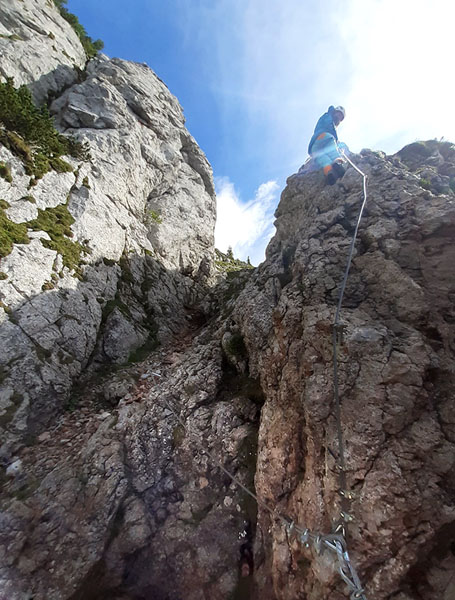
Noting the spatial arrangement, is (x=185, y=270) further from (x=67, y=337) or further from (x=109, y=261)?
(x=67, y=337)

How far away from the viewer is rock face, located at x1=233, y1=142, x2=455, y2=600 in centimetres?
406

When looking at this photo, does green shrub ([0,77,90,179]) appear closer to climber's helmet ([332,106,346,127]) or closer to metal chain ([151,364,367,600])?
climber's helmet ([332,106,346,127])

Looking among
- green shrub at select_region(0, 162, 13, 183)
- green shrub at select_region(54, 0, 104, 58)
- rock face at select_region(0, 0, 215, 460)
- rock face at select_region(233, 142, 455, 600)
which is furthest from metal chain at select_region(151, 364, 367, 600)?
green shrub at select_region(54, 0, 104, 58)

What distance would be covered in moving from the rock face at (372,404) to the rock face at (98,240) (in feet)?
25.4

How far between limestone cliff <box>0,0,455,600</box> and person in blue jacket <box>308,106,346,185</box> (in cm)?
178

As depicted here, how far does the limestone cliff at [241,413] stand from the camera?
15.0 ft

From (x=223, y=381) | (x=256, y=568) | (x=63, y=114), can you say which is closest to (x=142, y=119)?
(x=63, y=114)

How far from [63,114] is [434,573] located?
30.3m

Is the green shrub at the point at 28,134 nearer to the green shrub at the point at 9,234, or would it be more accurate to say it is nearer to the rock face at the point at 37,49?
the green shrub at the point at 9,234

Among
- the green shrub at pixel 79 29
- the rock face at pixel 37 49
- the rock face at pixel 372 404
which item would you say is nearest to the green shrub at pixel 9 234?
the rock face at pixel 372 404

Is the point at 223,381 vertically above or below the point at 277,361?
below

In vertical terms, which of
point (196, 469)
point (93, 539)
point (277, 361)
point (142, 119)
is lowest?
point (93, 539)

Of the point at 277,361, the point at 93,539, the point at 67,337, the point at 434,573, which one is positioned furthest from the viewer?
the point at 67,337

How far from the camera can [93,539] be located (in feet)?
19.7
